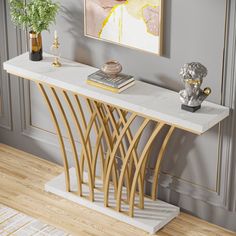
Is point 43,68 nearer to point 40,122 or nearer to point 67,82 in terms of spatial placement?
point 67,82

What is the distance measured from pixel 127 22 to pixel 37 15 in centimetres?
60

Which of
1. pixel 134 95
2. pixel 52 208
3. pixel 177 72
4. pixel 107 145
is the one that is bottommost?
pixel 52 208

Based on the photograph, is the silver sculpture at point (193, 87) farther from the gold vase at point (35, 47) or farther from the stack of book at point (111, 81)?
the gold vase at point (35, 47)

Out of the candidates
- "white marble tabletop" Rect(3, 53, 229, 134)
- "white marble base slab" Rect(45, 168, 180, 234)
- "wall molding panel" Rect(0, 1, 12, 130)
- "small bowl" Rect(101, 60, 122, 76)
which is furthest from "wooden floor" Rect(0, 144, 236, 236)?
"small bowl" Rect(101, 60, 122, 76)

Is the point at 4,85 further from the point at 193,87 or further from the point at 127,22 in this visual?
the point at 193,87

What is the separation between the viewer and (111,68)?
14.3ft

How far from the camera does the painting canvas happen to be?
4.30 m

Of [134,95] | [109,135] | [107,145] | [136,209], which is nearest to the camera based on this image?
[134,95]

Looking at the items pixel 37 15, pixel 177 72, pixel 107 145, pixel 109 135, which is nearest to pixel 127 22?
pixel 177 72

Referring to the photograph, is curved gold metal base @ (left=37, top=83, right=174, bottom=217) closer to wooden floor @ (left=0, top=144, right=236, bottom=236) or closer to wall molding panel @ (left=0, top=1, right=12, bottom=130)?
wooden floor @ (left=0, top=144, right=236, bottom=236)

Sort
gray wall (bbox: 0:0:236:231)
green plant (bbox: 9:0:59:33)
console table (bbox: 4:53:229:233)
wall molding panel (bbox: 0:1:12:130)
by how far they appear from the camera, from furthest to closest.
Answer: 1. wall molding panel (bbox: 0:1:12:130)
2. green plant (bbox: 9:0:59:33)
3. console table (bbox: 4:53:229:233)
4. gray wall (bbox: 0:0:236:231)

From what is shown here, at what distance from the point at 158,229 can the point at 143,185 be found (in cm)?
30

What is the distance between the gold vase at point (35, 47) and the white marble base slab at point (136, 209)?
2.92 ft

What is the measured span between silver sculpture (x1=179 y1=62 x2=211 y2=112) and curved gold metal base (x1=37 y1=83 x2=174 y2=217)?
33 cm
